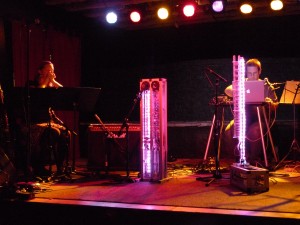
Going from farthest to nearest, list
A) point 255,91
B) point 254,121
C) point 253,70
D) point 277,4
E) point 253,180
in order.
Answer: point 277,4 < point 254,121 < point 253,70 < point 255,91 < point 253,180

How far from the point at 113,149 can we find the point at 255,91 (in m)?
2.67

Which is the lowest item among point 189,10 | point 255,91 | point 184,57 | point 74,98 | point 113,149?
point 113,149

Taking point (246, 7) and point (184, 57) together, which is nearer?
point (246, 7)

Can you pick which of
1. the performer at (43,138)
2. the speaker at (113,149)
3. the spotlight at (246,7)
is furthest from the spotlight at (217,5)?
the performer at (43,138)

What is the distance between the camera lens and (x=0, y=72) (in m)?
7.35

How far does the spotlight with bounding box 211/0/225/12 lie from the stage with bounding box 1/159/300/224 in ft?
11.1

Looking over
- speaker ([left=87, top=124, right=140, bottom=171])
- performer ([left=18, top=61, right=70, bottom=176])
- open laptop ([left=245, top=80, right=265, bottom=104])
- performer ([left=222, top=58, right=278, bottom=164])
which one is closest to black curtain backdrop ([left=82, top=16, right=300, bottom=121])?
performer ([left=222, top=58, right=278, bottom=164])

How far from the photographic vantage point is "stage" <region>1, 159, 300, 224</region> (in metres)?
4.09

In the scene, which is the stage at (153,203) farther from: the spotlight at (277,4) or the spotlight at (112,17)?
the spotlight at (112,17)

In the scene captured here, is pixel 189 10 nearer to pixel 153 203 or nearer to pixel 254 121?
pixel 254 121

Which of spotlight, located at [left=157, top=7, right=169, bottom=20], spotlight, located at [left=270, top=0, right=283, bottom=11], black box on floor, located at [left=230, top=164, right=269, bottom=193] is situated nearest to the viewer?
black box on floor, located at [left=230, top=164, right=269, bottom=193]

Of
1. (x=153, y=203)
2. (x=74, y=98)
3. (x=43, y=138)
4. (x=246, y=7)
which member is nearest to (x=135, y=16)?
(x=246, y=7)

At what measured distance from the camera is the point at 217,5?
7875mm

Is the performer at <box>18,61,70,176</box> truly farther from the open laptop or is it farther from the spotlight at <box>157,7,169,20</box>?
the open laptop
